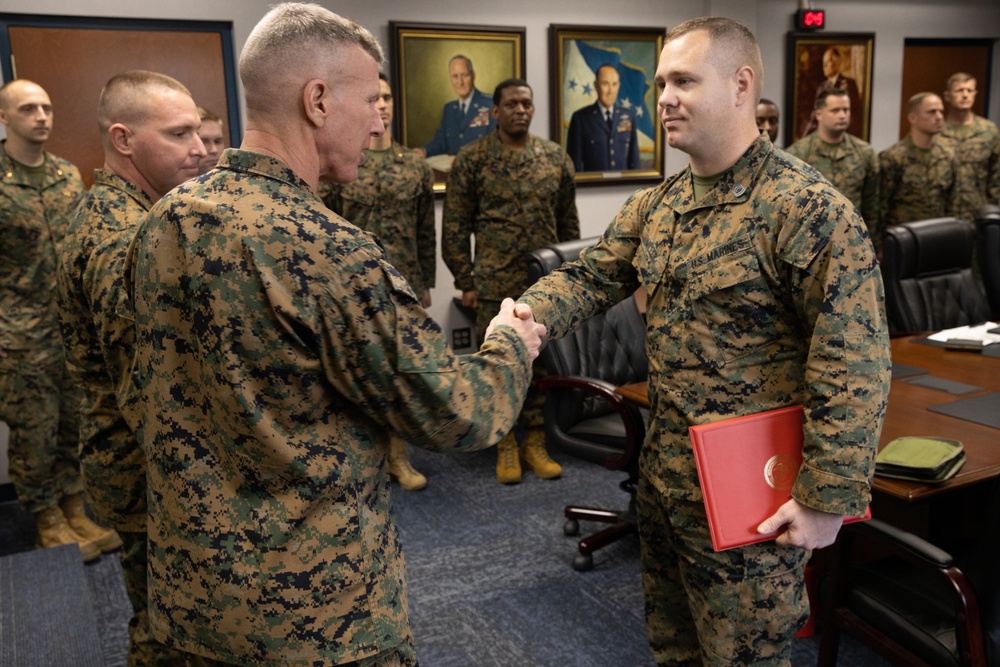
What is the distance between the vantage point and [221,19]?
166 inches

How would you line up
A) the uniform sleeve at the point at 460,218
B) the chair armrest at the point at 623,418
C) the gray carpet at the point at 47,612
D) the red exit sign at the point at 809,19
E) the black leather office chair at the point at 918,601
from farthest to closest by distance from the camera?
the red exit sign at the point at 809,19 < the uniform sleeve at the point at 460,218 < the chair armrest at the point at 623,418 < the gray carpet at the point at 47,612 < the black leather office chair at the point at 918,601

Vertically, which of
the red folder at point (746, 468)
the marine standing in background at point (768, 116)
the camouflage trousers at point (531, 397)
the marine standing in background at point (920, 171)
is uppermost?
the marine standing in background at point (768, 116)

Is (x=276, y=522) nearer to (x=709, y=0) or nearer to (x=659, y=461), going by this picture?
(x=659, y=461)

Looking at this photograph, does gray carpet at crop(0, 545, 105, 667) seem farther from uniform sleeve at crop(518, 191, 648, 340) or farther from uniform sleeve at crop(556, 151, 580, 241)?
uniform sleeve at crop(556, 151, 580, 241)

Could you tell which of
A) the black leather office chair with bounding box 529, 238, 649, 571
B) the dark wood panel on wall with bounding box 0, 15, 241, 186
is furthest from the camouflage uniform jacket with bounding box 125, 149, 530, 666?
the dark wood panel on wall with bounding box 0, 15, 241, 186

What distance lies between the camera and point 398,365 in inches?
45.8

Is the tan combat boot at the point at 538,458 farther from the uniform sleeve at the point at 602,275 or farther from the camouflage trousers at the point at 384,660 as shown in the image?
the camouflage trousers at the point at 384,660

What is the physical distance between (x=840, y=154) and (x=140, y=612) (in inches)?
183

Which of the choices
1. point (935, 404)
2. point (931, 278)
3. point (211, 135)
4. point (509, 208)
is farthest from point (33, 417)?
point (931, 278)

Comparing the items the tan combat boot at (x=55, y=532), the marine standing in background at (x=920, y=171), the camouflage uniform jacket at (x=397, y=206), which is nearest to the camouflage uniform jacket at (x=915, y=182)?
the marine standing in background at (x=920, y=171)

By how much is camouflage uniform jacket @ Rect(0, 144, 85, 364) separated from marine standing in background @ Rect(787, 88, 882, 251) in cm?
410

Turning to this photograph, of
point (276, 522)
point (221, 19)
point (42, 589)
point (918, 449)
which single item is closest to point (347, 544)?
point (276, 522)

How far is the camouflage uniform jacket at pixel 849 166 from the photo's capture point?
5168 millimetres

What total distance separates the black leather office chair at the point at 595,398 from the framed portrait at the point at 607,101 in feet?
6.87
